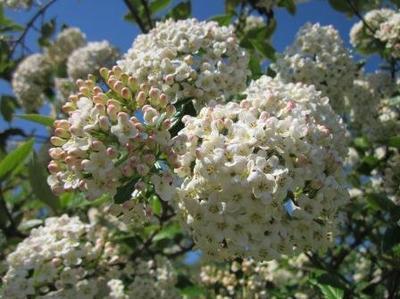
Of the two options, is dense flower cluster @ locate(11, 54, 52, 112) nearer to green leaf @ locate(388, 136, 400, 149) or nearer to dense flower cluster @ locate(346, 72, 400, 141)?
dense flower cluster @ locate(346, 72, 400, 141)

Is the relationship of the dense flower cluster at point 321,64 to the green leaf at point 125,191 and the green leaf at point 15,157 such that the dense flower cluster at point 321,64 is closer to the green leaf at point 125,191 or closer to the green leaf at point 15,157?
the green leaf at point 15,157

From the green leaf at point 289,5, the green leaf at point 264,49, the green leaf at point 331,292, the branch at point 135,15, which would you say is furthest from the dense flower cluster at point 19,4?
the green leaf at point 331,292

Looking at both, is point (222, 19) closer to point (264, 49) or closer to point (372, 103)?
point (264, 49)

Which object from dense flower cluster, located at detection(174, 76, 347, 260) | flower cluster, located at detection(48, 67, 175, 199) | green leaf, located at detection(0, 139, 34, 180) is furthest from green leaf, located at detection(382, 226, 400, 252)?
green leaf, located at detection(0, 139, 34, 180)

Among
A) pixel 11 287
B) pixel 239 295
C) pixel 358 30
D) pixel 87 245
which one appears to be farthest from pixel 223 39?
pixel 358 30

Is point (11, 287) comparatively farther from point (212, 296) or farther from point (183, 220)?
point (212, 296)

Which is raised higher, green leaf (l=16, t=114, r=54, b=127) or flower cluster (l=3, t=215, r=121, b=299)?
green leaf (l=16, t=114, r=54, b=127)
